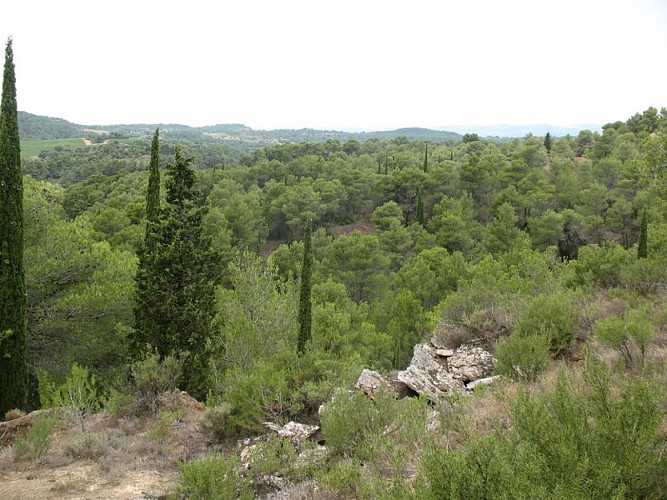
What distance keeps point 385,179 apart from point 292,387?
123 ft

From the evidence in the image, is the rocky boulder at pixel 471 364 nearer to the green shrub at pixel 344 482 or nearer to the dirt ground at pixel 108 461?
the dirt ground at pixel 108 461

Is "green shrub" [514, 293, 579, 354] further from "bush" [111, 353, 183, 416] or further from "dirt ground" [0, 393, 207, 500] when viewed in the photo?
"bush" [111, 353, 183, 416]

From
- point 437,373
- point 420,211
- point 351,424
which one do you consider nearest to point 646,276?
point 437,373

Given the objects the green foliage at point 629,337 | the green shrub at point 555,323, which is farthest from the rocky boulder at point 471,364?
the green foliage at point 629,337

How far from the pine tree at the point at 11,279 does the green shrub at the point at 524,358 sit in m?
9.87

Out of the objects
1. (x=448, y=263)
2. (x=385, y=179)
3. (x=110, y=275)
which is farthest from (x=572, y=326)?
(x=385, y=179)

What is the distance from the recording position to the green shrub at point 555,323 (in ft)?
27.0

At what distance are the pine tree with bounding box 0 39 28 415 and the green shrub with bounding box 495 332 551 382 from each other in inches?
389

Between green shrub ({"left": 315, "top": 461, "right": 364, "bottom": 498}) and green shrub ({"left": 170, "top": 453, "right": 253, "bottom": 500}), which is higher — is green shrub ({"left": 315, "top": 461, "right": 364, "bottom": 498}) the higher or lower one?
the higher one

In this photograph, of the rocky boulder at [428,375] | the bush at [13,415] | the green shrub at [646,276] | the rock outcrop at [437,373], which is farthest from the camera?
the green shrub at [646,276]

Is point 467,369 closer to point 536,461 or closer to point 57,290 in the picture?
point 536,461

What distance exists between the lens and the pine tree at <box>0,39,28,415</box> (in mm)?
10445

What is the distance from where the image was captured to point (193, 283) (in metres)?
12.5

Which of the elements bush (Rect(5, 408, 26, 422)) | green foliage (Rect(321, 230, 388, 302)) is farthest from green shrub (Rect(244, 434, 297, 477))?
green foliage (Rect(321, 230, 388, 302))
